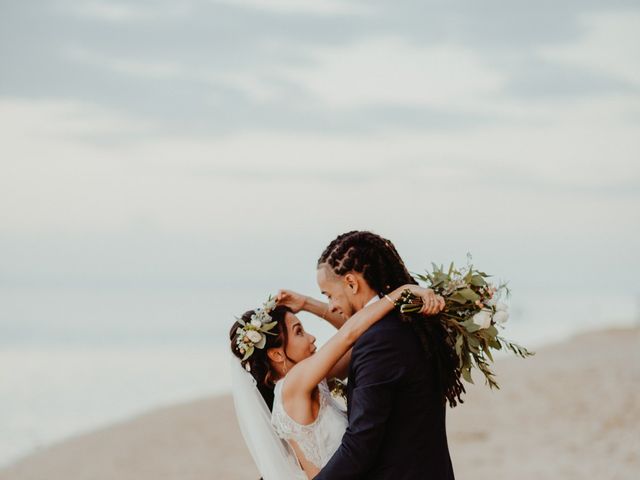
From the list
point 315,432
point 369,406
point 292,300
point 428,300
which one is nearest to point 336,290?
point 428,300

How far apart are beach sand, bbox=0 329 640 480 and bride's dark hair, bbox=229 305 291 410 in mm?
6757

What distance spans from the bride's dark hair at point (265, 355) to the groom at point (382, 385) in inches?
17.2

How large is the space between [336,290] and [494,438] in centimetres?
963

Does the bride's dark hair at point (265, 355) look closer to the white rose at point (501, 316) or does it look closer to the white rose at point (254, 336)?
the white rose at point (254, 336)

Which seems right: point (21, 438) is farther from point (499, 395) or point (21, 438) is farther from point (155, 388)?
point (499, 395)

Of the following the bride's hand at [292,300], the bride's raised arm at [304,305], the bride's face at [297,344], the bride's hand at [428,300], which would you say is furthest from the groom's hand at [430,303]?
the bride's hand at [292,300]

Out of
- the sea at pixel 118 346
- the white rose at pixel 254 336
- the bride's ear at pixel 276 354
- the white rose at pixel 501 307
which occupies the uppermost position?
the white rose at pixel 254 336

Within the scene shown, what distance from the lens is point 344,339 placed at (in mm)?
3768

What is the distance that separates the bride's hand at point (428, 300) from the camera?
→ 12.0 ft

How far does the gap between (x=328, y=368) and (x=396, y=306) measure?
15.5 inches

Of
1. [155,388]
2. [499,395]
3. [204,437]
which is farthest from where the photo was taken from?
[155,388]

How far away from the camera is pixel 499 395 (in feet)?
50.4

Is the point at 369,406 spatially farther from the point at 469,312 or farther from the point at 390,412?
the point at 469,312

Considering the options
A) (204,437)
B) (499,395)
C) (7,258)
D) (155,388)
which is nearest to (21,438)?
(204,437)
